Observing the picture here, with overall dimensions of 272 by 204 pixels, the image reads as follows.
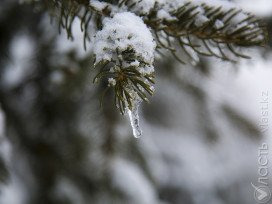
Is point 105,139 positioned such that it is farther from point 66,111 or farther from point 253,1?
point 253,1

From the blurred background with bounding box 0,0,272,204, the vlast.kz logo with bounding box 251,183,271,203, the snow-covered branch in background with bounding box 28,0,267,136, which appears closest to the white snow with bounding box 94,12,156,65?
the snow-covered branch in background with bounding box 28,0,267,136

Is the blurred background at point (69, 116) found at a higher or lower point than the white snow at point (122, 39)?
higher

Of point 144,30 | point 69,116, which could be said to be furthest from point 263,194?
point 144,30

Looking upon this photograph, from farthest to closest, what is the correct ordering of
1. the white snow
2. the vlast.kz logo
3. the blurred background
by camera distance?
the vlast.kz logo, the blurred background, the white snow

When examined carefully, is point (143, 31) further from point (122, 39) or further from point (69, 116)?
point (69, 116)

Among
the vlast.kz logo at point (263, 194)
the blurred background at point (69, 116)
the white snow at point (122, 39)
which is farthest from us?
the vlast.kz logo at point (263, 194)

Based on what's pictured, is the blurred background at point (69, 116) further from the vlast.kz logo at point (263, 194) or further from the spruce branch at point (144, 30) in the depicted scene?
the vlast.kz logo at point (263, 194)

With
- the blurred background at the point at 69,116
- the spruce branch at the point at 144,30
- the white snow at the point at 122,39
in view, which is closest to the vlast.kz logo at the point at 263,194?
the blurred background at the point at 69,116

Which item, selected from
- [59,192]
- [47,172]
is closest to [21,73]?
[47,172]

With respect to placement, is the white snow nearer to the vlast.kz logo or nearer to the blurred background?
the blurred background

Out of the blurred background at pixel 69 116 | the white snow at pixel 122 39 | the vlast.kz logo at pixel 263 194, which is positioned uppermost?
the vlast.kz logo at pixel 263 194

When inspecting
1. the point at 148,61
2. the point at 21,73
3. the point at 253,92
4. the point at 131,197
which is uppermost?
the point at 253,92
